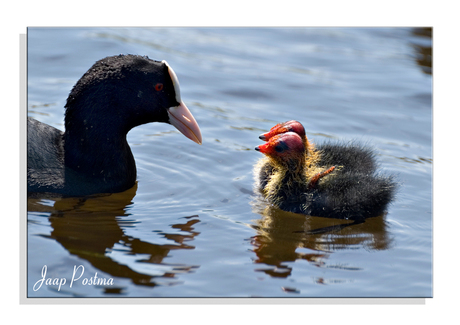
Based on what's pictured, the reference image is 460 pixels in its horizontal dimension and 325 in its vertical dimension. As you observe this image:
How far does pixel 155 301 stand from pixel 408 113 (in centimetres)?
568

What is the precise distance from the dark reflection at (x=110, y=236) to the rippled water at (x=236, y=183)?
2cm

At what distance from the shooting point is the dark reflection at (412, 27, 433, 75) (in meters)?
10.6

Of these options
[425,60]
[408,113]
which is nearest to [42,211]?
[408,113]

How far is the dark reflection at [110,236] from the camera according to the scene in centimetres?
434

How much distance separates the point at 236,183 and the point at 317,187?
3.32 feet

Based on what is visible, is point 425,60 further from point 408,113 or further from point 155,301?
point 155,301

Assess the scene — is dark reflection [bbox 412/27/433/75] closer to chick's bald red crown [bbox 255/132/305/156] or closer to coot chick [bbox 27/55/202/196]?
chick's bald red crown [bbox 255/132/305/156]

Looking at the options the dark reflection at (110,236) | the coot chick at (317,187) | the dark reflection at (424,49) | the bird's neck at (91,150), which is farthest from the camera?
the dark reflection at (424,49)

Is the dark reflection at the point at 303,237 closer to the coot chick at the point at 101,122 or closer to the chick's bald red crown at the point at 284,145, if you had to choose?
the chick's bald red crown at the point at 284,145

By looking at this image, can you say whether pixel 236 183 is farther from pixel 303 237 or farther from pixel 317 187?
pixel 303 237

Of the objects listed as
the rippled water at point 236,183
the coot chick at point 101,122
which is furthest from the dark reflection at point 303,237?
the coot chick at point 101,122

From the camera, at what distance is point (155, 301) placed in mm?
4023

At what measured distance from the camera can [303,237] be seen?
17.0 ft

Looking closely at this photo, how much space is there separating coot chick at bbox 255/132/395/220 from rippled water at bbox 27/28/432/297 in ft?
0.44
